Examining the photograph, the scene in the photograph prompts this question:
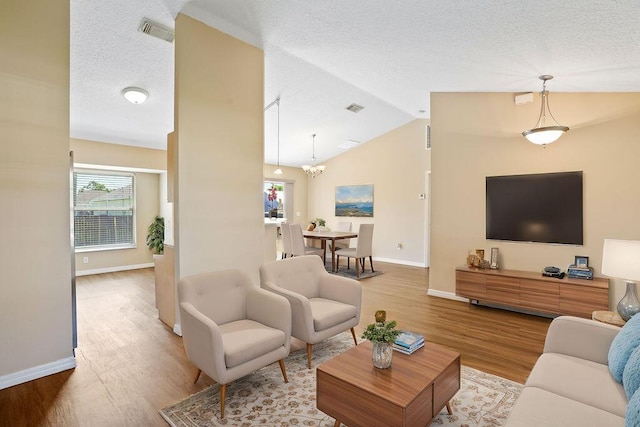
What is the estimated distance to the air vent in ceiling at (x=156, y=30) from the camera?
3.32 m

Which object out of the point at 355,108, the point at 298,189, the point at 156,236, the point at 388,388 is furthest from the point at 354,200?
the point at 388,388

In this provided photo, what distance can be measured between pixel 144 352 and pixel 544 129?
4.73 meters

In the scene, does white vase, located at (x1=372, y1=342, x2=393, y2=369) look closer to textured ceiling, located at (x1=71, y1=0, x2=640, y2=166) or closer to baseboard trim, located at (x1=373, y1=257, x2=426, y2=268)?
textured ceiling, located at (x1=71, y1=0, x2=640, y2=166)

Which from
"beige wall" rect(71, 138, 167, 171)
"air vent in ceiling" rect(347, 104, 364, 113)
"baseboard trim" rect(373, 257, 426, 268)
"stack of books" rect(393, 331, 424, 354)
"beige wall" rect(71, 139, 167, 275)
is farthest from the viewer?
"baseboard trim" rect(373, 257, 426, 268)

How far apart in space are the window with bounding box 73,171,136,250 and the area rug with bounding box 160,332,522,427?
5.63 m

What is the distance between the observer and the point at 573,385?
5.65 feet

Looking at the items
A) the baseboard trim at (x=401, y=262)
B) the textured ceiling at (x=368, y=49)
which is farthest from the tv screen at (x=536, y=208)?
the baseboard trim at (x=401, y=262)

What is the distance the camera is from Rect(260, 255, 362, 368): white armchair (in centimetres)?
277

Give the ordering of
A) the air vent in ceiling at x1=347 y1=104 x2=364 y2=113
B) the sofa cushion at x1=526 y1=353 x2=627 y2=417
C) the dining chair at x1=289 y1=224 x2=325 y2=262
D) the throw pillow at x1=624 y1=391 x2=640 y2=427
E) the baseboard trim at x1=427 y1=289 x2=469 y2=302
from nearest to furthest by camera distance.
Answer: the throw pillow at x1=624 y1=391 x2=640 y2=427
the sofa cushion at x1=526 y1=353 x2=627 y2=417
the baseboard trim at x1=427 y1=289 x2=469 y2=302
the air vent in ceiling at x1=347 y1=104 x2=364 y2=113
the dining chair at x1=289 y1=224 x2=325 y2=262

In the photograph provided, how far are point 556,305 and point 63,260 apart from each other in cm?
504

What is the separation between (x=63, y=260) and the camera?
9.05 feet

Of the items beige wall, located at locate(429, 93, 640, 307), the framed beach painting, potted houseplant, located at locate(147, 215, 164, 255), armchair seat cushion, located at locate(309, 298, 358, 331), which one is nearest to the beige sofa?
armchair seat cushion, located at locate(309, 298, 358, 331)

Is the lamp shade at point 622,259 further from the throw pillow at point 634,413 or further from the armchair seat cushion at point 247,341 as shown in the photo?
the armchair seat cushion at point 247,341

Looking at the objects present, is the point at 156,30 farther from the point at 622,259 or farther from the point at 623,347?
the point at 622,259
